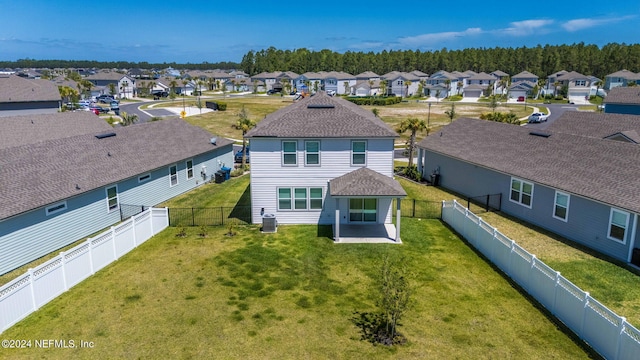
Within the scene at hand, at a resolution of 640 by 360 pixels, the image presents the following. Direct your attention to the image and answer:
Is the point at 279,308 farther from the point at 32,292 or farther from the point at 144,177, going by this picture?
the point at 144,177

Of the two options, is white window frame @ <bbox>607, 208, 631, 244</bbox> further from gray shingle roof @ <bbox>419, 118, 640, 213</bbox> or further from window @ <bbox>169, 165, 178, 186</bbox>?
window @ <bbox>169, 165, 178, 186</bbox>

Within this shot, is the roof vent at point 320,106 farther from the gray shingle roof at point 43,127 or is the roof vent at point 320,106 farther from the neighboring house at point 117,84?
the neighboring house at point 117,84

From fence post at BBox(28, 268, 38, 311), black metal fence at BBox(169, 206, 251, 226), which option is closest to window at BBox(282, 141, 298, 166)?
black metal fence at BBox(169, 206, 251, 226)

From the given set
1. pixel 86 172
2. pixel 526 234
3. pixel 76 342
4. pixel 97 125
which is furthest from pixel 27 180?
pixel 526 234

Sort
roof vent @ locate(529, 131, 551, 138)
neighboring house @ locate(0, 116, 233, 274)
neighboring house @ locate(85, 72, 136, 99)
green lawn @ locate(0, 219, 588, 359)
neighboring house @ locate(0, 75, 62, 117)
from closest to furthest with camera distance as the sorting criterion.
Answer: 1. green lawn @ locate(0, 219, 588, 359)
2. neighboring house @ locate(0, 116, 233, 274)
3. roof vent @ locate(529, 131, 551, 138)
4. neighboring house @ locate(0, 75, 62, 117)
5. neighboring house @ locate(85, 72, 136, 99)

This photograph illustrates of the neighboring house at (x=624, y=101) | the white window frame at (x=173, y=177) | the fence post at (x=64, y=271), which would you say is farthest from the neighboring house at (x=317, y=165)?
the neighboring house at (x=624, y=101)

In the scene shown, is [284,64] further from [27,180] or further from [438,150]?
[27,180]
